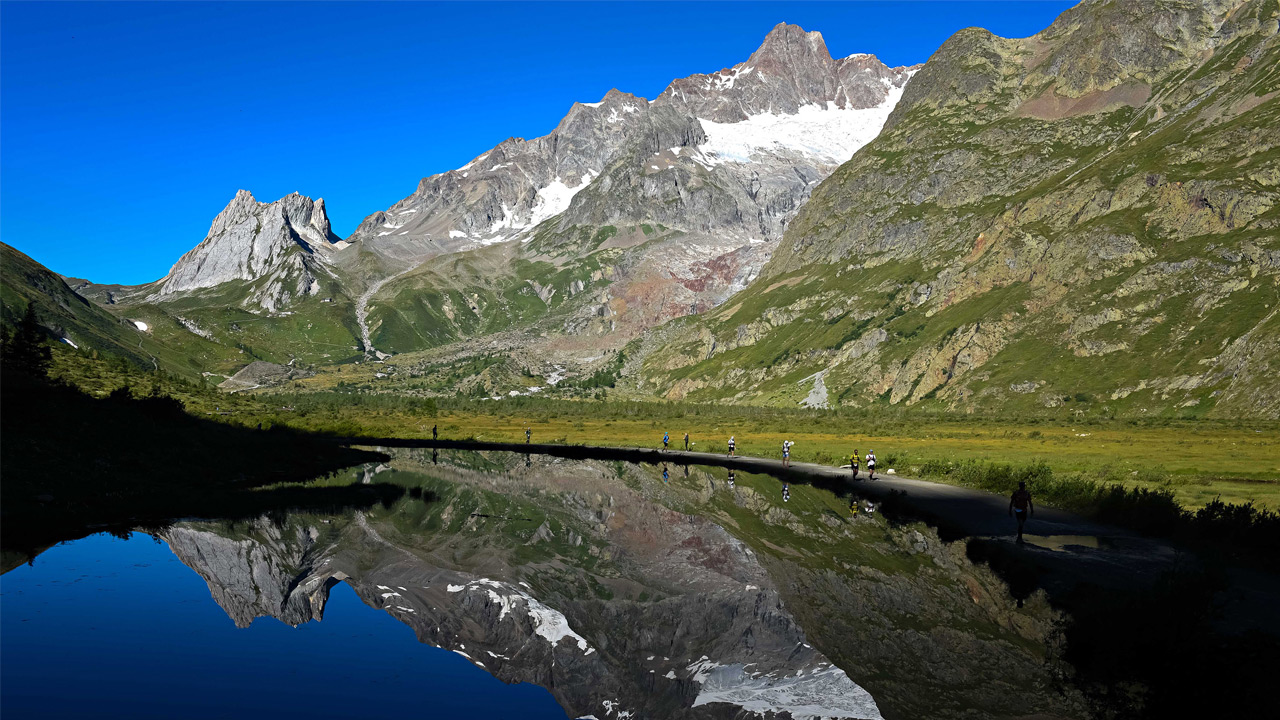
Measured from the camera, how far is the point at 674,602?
3553 cm

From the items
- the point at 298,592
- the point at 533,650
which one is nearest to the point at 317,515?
the point at 298,592

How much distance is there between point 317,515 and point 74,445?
44.6ft

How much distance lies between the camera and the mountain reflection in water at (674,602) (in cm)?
2473

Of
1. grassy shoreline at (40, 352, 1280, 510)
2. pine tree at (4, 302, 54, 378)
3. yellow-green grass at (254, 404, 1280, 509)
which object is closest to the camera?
yellow-green grass at (254, 404, 1280, 509)

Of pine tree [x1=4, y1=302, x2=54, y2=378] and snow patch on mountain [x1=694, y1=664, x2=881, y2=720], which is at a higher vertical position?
pine tree [x1=4, y1=302, x2=54, y2=378]

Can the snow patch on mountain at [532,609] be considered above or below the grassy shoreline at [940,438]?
below

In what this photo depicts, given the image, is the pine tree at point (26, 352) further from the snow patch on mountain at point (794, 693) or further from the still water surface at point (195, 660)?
the snow patch on mountain at point (794, 693)

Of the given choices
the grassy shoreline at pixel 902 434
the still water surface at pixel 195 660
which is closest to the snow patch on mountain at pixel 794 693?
the still water surface at pixel 195 660

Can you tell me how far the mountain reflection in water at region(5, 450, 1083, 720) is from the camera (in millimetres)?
24734

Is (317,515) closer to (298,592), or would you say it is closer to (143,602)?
(298,592)

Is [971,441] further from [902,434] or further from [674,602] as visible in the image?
[674,602]

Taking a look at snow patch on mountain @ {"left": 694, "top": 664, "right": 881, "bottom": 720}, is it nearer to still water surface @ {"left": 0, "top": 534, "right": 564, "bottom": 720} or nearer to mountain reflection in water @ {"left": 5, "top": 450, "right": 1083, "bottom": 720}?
mountain reflection in water @ {"left": 5, "top": 450, "right": 1083, "bottom": 720}

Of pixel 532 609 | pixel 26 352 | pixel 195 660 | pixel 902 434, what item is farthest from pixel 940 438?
pixel 195 660

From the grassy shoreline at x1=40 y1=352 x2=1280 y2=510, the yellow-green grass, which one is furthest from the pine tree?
the yellow-green grass
